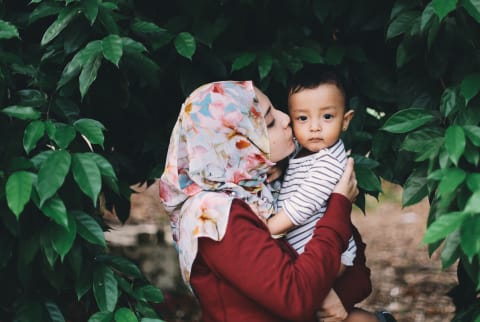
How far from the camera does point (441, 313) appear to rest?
19.1ft

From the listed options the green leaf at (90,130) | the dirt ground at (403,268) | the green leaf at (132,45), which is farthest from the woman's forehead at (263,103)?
the dirt ground at (403,268)

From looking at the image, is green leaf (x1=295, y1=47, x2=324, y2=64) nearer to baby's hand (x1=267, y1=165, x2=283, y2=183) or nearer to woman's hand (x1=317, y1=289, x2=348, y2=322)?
baby's hand (x1=267, y1=165, x2=283, y2=183)

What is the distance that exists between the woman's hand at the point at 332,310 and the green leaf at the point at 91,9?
1303mm

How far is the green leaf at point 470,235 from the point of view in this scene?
217cm

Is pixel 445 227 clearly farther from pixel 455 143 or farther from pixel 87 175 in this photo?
pixel 87 175

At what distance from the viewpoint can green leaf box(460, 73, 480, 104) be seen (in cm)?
260

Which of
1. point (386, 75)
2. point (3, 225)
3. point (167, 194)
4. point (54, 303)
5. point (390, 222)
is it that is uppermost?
point (386, 75)

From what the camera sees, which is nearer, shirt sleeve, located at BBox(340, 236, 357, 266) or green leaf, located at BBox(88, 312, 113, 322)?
green leaf, located at BBox(88, 312, 113, 322)

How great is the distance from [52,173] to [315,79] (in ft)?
3.28

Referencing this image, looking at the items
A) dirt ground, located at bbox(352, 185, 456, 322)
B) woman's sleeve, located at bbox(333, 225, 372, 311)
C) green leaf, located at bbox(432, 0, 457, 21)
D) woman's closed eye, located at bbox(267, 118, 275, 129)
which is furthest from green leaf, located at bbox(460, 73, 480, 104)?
dirt ground, located at bbox(352, 185, 456, 322)

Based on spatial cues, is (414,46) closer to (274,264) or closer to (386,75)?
(386,75)

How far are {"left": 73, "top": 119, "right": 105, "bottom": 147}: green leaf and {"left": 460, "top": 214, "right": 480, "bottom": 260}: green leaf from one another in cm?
126

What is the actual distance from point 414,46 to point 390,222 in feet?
17.2

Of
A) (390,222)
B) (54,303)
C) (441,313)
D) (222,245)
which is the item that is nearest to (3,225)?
(54,303)
